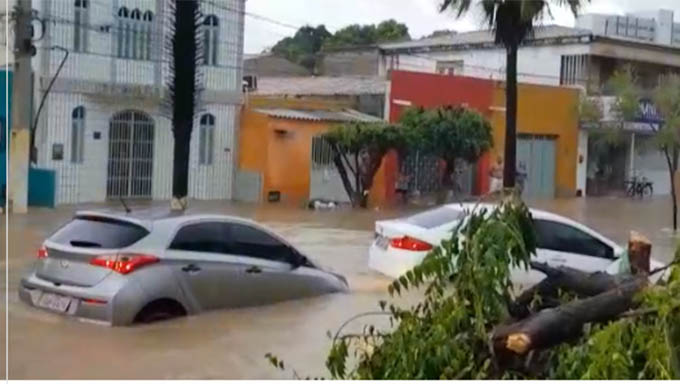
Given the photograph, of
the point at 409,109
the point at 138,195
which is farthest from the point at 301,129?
Result: the point at 138,195

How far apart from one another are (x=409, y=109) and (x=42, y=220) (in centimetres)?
208

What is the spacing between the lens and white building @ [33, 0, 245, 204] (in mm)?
5605

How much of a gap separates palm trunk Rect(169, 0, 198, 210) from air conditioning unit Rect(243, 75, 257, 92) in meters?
0.29

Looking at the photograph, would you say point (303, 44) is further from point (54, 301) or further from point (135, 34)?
point (54, 301)

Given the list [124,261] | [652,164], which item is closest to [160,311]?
[124,261]

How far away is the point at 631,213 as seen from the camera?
20.6 feet

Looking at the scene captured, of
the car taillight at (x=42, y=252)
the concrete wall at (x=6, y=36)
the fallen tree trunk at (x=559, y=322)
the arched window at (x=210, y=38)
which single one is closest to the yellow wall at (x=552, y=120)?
the arched window at (x=210, y=38)

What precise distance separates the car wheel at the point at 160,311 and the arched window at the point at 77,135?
146 cm

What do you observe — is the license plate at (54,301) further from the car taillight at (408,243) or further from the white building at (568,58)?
the white building at (568,58)

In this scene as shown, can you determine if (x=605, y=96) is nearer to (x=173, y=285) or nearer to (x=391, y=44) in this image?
(x=391, y=44)

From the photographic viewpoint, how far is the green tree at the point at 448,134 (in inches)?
247

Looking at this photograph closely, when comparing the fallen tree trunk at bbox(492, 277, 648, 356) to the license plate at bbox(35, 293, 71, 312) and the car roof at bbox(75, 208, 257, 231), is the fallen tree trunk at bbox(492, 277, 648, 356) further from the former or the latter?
the license plate at bbox(35, 293, 71, 312)

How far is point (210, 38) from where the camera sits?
5.69 meters

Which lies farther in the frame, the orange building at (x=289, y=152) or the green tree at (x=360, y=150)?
the green tree at (x=360, y=150)
